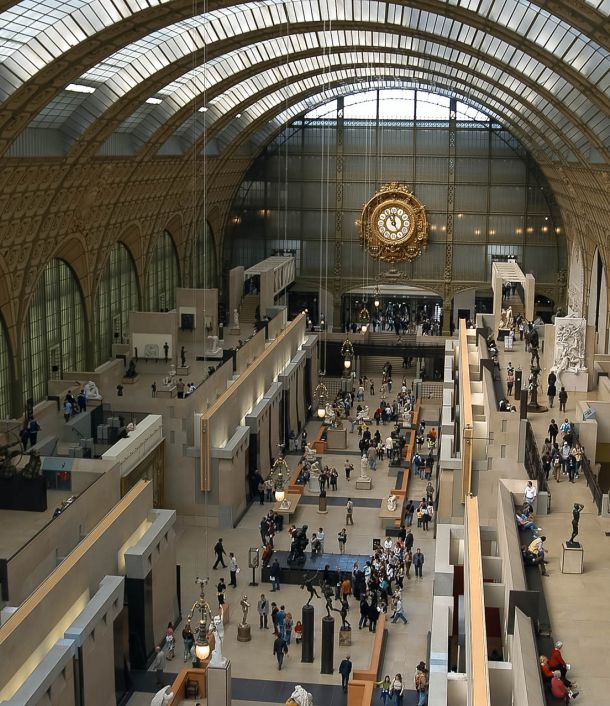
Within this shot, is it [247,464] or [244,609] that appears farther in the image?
[247,464]

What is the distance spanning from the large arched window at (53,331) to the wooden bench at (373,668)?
16.8m

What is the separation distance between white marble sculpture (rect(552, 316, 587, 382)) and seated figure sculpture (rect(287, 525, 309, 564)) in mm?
9585

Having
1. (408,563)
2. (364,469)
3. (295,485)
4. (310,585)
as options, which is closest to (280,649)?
(310,585)

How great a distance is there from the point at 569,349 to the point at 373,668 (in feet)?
46.4

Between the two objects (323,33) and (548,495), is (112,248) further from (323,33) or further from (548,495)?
(548,495)

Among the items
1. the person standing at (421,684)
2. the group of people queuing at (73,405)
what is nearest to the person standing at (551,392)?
the person standing at (421,684)

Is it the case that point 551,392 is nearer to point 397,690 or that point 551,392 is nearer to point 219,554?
point 219,554

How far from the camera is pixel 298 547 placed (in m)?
35.2

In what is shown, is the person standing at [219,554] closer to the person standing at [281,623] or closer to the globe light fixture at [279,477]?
the globe light fixture at [279,477]

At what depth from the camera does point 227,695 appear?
990 inches

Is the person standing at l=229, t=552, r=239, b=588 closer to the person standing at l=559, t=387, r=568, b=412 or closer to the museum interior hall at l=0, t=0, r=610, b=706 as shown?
the museum interior hall at l=0, t=0, r=610, b=706

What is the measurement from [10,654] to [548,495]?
11968 millimetres

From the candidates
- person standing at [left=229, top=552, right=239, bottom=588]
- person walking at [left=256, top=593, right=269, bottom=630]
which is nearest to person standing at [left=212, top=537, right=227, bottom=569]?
person standing at [left=229, top=552, right=239, bottom=588]

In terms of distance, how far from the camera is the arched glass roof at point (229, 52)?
30.4 meters
